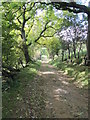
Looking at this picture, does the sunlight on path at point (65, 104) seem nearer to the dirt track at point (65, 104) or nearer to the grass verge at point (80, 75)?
the dirt track at point (65, 104)

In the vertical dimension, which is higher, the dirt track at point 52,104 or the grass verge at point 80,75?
the grass verge at point 80,75

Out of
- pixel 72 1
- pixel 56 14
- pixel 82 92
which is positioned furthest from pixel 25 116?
pixel 56 14

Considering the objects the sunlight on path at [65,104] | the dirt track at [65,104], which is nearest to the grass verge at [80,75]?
the dirt track at [65,104]

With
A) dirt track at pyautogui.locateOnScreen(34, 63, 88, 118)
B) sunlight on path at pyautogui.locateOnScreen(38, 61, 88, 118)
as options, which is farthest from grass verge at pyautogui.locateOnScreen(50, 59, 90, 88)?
sunlight on path at pyautogui.locateOnScreen(38, 61, 88, 118)

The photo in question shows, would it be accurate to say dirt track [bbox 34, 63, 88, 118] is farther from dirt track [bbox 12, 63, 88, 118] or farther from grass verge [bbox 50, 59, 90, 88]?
grass verge [bbox 50, 59, 90, 88]

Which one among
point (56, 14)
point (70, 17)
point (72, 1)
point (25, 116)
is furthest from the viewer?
point (56, 14)

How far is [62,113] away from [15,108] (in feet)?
6.12

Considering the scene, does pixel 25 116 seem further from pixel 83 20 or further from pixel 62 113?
pixel 83 20

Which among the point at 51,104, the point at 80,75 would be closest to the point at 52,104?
the point at 51,104

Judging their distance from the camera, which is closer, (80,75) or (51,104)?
(51,104)

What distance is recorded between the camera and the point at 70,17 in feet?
58.3

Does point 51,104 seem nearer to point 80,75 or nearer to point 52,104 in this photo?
point 52,104

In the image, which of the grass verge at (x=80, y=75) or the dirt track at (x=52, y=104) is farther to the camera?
the grass verge at (x=80, y=75)

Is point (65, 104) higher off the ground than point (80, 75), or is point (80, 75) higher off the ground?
point (80, 75)
